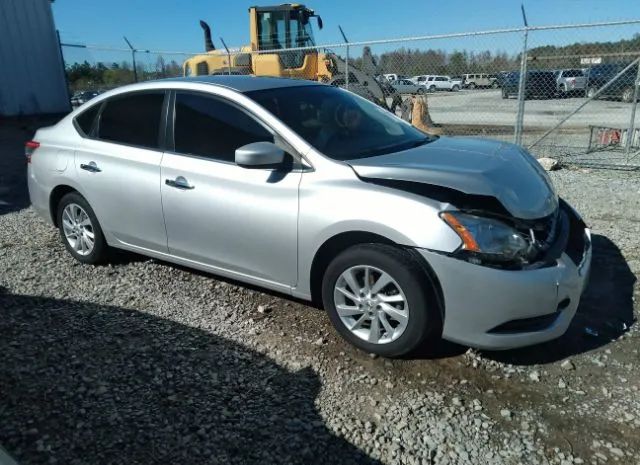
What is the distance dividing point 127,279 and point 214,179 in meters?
1.48

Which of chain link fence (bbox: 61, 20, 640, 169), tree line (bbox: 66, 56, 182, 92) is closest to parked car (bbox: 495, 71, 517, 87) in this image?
→ chain link fence (bbox: 61, 20, 640, 169)

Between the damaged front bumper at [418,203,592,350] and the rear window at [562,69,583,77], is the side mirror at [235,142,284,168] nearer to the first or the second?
the damaged front bumper at [418,203,592,350]

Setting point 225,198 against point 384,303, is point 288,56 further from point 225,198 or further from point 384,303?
point 384,303

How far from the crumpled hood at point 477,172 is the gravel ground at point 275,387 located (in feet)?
3.08

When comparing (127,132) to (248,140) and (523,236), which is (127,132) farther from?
(523,236)

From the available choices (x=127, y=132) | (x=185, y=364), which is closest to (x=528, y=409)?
(x=185, y=364)

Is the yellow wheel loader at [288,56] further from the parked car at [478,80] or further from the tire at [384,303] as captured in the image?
the tire at [384,303]

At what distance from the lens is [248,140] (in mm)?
3488

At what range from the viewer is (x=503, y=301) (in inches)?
105

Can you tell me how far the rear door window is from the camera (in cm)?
400

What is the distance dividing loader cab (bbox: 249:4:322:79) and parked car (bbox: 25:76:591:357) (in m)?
10.3

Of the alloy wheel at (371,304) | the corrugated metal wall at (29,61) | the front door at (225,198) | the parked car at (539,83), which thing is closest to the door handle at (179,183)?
the front door at (225,198)

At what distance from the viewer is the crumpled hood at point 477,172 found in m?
2.89

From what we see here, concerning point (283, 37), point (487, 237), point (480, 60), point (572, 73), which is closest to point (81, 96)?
point (283, 37)
